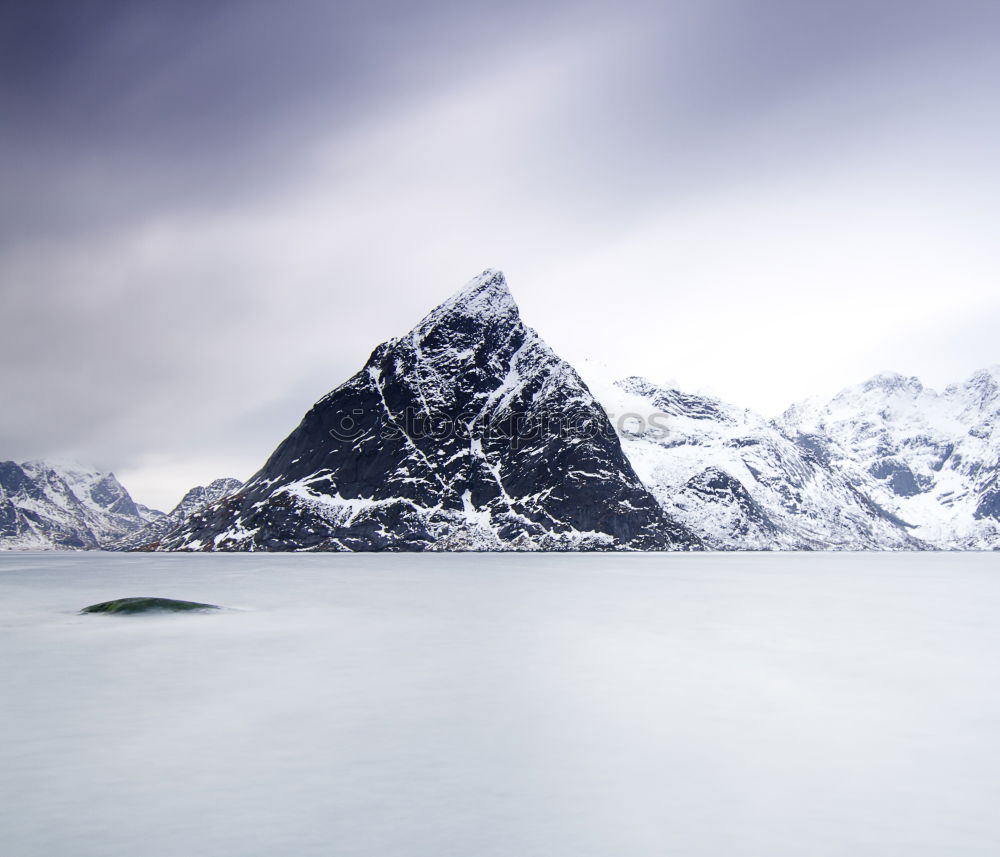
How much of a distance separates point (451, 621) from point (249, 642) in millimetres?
15495

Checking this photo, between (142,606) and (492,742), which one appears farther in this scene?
(142,606)

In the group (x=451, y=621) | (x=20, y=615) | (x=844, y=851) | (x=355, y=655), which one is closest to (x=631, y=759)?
(x=844, y=851)

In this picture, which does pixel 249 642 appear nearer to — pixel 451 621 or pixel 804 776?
pixel 451 621

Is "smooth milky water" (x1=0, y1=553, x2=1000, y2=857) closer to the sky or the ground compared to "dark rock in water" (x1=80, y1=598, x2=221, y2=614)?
closer to the ground

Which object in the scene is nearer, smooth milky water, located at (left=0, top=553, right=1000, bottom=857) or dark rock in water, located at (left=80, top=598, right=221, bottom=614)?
smooth milky water, located at (left=0, top=553, right=1000, bottom=857)

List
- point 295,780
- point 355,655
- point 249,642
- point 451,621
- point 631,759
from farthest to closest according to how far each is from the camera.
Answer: point 451,621 < point 249,642 < point 355,655 < point 631,759 < point 295,780

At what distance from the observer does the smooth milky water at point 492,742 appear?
14656 millimetres

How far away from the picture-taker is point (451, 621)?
51.8m

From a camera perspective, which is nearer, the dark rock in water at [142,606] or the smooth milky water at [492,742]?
the smooth milky water at [492,742]

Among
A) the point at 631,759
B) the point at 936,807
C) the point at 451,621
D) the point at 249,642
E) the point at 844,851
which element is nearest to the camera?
the point at 844,851

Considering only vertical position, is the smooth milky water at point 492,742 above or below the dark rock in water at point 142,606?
below

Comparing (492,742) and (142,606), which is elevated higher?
(142,606)

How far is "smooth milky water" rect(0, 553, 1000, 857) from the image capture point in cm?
1466

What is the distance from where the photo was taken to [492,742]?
840 inches
